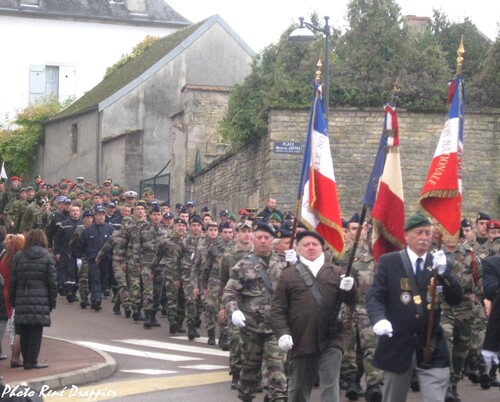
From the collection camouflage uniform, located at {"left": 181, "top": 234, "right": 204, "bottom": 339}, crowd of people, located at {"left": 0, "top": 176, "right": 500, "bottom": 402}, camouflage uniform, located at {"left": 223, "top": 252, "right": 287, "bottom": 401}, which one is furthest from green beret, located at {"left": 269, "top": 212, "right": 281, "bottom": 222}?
camouflage uniform, located at {"left": 223, "top": 252, "right": 287, "bottom": 401}

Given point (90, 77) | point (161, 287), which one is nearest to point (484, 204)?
point (161, 287)

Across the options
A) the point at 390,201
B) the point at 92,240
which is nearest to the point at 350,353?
the point at 390,201

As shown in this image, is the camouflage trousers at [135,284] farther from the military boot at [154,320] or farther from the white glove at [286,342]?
the white glove at [286,342]

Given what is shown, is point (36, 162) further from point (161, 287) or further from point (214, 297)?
point (214, 297)

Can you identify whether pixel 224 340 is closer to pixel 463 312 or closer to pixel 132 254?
pixel 132 254

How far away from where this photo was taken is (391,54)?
31.3m

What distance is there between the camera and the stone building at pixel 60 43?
2562 inches

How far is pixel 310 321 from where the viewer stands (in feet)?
34.9

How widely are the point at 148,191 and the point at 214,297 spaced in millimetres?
11331

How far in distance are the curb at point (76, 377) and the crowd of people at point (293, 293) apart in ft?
2.69

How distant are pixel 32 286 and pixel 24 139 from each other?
39.8m

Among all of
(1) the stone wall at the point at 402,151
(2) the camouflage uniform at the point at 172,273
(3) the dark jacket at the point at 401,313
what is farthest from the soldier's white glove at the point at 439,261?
(1) the stone wall at the point at 402,151

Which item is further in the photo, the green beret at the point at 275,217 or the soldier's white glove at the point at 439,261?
the green beret at the point at 275,217

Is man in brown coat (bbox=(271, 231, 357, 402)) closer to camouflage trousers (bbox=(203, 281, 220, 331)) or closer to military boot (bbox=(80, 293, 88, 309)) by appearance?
camouflage trousers (bbox=(203, 281, 220, 331))
